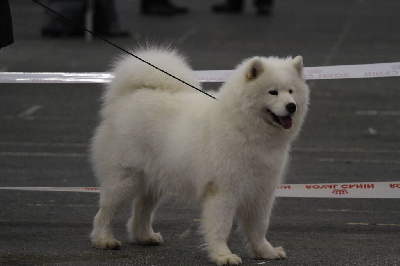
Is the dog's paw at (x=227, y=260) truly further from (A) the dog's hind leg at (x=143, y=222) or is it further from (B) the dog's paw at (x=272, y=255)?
(A) the dog's hind leg at (x=143, y=222)

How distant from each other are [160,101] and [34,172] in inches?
173

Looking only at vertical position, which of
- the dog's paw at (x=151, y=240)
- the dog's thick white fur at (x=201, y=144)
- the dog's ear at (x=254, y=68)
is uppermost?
the dog's ear at (x=254, y=68)

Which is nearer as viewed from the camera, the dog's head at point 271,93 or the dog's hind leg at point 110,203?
the dog's head at point 271,93

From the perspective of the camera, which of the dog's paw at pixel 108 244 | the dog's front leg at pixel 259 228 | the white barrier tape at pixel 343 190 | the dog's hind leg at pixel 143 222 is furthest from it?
the white barrier tape at pixel 343 190

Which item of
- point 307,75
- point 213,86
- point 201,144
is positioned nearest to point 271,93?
point 201,144

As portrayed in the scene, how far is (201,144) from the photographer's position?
795 centimetres

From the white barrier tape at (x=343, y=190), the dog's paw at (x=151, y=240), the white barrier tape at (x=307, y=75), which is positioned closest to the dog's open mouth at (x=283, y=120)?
the dog's paw at (x=151, y=240)

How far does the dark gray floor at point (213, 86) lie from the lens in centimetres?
859

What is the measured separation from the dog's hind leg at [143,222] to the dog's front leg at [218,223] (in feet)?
3.50

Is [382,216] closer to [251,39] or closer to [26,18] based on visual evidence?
[251,39]

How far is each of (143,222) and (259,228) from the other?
1.19 m

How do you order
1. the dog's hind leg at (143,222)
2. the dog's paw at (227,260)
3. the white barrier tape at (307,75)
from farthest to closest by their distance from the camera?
the white barrier tape at (307,75), the dog's hind leg at (143,222), the dog's paw at (227,260)

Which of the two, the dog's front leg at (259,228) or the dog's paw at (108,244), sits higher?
the dog's front leg at (259,228)

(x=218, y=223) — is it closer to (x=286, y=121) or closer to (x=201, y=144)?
(x=201, y=144)
